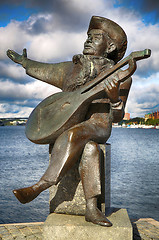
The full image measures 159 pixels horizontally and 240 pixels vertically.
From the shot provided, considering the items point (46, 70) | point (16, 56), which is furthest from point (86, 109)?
point (16, 56)

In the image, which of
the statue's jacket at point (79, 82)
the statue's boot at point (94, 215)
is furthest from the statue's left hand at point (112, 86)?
the statue's boot at point (94, 215)

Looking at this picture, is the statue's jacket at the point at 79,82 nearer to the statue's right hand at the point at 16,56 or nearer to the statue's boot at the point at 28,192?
the statue's right hand at the point at 16,56

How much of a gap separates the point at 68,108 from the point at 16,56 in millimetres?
1628

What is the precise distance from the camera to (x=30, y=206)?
688 cm

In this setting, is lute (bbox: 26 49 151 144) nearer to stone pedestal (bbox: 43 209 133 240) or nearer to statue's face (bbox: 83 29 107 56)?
statue's face (bbox: 83 29 107 56)

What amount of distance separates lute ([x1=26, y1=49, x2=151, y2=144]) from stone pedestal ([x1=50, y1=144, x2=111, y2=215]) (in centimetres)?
48

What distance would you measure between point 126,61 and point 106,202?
1690 mm

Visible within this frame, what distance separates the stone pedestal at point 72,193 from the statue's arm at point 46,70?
3.69ft

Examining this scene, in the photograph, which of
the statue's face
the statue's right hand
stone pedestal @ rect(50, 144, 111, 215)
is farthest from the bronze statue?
the statue's right hand

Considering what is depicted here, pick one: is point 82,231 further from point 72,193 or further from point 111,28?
point 111,28

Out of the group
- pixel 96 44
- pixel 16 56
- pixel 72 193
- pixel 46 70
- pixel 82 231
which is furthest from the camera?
pixel 16 56

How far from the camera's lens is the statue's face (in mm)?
3769

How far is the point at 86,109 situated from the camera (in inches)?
134

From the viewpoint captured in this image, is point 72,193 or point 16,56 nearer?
point 72,193
